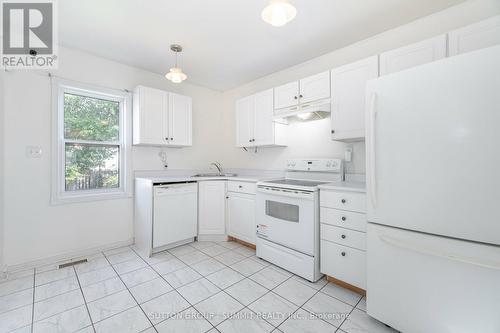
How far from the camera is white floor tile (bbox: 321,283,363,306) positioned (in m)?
1.85

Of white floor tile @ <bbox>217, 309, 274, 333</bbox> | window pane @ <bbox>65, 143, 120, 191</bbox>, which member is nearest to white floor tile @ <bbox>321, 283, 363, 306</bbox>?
white floor tile @ <bbox>217, 309, 274, 333</bbox>

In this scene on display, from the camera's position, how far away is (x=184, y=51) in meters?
2.71

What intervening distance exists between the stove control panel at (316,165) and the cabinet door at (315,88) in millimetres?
751

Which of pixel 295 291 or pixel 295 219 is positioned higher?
pixel 295 219

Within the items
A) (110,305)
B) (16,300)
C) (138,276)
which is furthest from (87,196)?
(110,305)

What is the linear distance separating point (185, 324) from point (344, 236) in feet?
4.87

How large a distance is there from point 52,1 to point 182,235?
2787 mm

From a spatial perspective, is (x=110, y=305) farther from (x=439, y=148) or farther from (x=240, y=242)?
(x=439, y=148)

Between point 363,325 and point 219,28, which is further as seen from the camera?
point 219,28

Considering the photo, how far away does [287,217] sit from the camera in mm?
2348

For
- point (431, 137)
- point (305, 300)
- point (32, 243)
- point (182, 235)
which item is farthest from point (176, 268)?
point (431, 137)

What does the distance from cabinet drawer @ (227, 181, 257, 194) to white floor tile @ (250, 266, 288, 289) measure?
984mm

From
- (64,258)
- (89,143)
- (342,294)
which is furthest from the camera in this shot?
(89,143)

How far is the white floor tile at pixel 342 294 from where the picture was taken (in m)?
1.85
